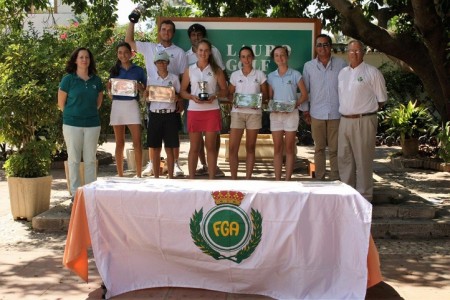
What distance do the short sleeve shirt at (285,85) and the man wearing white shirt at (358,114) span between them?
565 millimetres

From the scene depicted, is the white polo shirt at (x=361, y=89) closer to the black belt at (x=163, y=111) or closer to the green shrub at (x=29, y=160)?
the black belt at (x=163, y=111)

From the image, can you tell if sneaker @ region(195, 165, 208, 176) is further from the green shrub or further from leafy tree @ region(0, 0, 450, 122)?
leafy tree @ region(0, 0, 450, 122)

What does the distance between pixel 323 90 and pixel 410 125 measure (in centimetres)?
907

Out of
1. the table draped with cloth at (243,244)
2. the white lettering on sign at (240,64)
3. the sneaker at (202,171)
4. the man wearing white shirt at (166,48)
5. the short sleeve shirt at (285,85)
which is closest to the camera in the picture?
the table draped with cloth at (243,244)

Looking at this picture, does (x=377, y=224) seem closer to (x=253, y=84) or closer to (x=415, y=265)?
(x=415, y=265)

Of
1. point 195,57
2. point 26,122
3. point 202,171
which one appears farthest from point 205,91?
point 26,122

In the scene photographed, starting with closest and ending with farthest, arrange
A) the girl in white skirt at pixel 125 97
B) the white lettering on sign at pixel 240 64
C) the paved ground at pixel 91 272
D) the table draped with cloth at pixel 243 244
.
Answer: the table draped with cloth at pixel 243 244 < the paved ground at pixel 91 272 < the girl in white skirt at pixel 125 97 < the white lettering on sign at pixel 240 64

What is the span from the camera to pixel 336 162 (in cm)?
958

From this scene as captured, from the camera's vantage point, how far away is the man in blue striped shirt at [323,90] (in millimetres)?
9047

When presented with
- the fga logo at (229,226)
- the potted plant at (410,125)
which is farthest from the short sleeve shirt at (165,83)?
the potted plant at (410,125)

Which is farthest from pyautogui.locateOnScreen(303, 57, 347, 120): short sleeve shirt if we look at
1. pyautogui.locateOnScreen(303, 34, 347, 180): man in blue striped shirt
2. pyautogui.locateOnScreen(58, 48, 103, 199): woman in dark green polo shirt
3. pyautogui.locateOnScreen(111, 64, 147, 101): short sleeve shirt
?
pyautogui.locateOnScreen(58, 48, 103, 199): woman in dark green polo shirt

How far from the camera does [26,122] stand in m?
9.85

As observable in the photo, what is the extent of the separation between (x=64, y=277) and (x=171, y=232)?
1383mm

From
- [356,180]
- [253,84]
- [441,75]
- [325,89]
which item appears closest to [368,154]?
[356,180]
